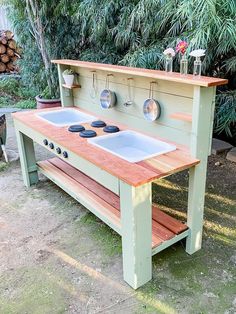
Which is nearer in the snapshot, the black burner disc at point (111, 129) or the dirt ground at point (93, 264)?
the dirt ground at point (93, 264)

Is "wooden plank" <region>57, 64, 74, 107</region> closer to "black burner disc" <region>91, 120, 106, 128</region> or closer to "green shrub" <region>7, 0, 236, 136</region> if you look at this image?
"black burner disc" <region>91, 120, 106, 128</region>

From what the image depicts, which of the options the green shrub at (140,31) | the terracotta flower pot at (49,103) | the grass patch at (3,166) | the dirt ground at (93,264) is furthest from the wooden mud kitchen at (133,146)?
the terracotta flower pot at (49,103)

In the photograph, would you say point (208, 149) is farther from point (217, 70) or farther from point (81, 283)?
point (217, 70)

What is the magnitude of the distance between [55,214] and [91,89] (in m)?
1.07

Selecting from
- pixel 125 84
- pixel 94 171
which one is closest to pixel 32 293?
pixel 94 171

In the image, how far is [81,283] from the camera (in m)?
1.77

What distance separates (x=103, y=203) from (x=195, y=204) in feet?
2.05

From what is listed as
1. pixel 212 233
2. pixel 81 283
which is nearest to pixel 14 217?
pixel 81 283

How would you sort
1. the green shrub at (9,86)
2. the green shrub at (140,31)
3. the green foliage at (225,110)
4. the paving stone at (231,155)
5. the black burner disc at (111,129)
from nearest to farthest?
1. the black burner disc at (111,129)
2. the green shrub at (140,31)
3. the green foliage at (225,110)
4. the paving stone at (231,155)
5. the green shrub at (9,86)

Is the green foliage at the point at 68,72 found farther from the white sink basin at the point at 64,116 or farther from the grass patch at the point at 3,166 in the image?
the grass patch at the point at 3,166

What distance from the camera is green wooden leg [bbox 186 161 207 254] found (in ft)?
5.85

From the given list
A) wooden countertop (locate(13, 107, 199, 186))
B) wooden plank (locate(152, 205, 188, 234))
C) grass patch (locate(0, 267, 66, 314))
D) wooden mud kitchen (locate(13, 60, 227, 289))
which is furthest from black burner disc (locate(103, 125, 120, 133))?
grass patch (locate(0, 267, 66, 314))

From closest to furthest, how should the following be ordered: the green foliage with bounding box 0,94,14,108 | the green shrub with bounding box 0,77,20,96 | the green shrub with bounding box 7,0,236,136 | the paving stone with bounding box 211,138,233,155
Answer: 1. the green shrub with bounding box 7,0,236,136
2. the paving stone with bounding box 211,138,233,155
3. the green foliage with bounding box 0,94,14,108
4. the green shrub with bounding box 0,77,20,96

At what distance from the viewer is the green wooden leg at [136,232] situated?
5.04 ft
